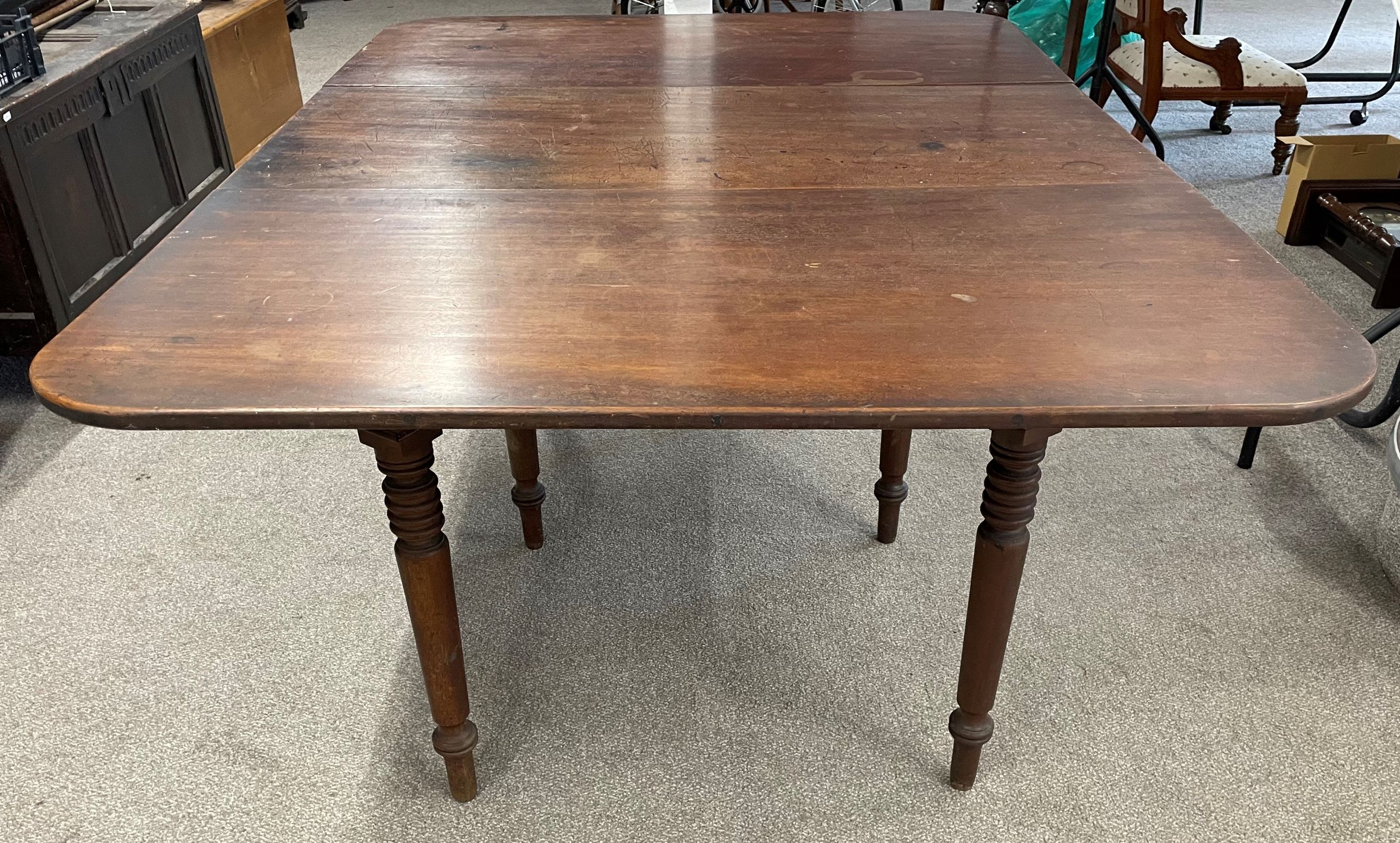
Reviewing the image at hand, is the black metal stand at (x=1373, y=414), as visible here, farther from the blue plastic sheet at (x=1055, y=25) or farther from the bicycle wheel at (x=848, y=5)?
the bicycle wheel at (x=848, y=5)

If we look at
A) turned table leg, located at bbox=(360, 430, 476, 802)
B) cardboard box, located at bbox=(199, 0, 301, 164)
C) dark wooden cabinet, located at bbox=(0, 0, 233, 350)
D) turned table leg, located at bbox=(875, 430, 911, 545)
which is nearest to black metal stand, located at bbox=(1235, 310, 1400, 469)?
turned table leg, located at bbox=(875, 430, 911, 545)

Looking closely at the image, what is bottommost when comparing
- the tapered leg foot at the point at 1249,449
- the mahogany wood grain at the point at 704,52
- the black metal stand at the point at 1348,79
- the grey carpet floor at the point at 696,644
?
the grey carpet floor at the point at 696,644

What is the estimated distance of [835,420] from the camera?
908 mm

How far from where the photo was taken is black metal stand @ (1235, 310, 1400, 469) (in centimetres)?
196

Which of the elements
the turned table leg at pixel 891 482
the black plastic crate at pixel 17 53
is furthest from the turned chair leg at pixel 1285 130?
the black plastic crate at pixel 17 53

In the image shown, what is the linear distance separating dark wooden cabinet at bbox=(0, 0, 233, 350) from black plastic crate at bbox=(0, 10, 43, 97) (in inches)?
1.0

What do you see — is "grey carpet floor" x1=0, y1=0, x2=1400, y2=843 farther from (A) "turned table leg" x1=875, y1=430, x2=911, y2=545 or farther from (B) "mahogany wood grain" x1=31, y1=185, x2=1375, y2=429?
(B) "mahogany wood grain" x1=31, y1=185, x2=1375, y2=429

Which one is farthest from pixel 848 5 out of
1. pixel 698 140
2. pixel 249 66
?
pixel 698 140

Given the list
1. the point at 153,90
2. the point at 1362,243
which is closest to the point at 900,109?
the point at 1362,243

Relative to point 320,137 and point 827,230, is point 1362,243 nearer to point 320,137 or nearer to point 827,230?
point 827,230

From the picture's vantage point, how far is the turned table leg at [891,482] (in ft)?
5.63

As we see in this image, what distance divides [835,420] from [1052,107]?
3.29 ft

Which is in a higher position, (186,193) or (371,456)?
(186,193)

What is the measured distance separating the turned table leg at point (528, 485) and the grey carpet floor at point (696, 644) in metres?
0.04
